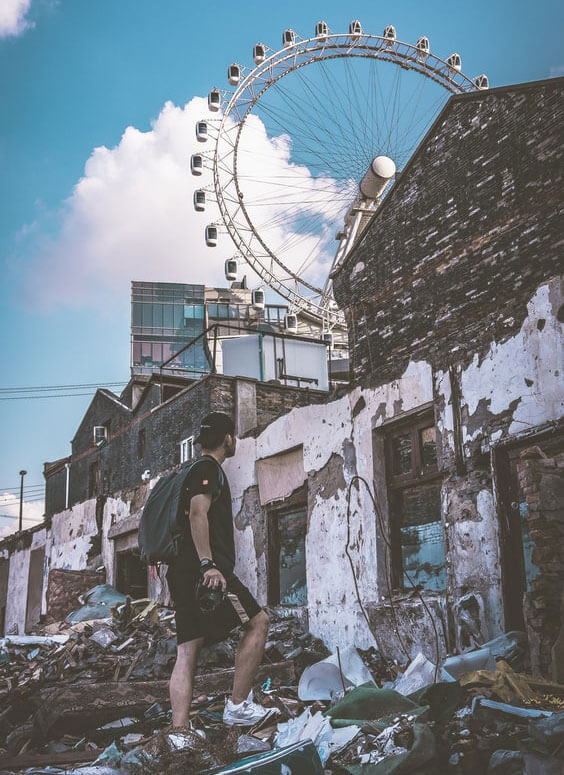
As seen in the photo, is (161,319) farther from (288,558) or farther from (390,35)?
(288,558)

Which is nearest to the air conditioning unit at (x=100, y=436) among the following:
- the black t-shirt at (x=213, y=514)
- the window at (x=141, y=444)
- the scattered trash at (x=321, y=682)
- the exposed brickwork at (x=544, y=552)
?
the window at (x=141, y=444)

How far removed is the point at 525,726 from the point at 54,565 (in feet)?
63.5

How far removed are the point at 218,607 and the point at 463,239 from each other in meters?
6.37

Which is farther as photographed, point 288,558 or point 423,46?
point 423,46

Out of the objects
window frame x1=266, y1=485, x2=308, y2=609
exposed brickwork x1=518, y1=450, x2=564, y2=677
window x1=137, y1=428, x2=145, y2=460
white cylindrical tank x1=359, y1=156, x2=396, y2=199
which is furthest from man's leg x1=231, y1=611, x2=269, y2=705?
white cylindrical tank x1=359, y1=156, x2=396, y2=199

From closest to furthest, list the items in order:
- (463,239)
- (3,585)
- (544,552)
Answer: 1. (544,552)
2. (463,239)
3. (3,585)

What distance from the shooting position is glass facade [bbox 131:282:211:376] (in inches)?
1895

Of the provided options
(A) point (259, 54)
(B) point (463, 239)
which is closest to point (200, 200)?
(A) point (259, 54)

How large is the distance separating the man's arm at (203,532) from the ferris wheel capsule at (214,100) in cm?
2212

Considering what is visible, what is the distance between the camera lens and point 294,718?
14.4 feet

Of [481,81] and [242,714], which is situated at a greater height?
[481,81]

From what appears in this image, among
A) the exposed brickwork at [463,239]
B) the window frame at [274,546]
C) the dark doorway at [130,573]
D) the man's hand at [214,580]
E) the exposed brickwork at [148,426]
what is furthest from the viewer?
the dark doorway at [130,573]

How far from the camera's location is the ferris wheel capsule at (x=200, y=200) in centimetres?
2450

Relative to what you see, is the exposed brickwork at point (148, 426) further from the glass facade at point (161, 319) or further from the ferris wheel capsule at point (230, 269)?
the glass facade at point (161, 319)
